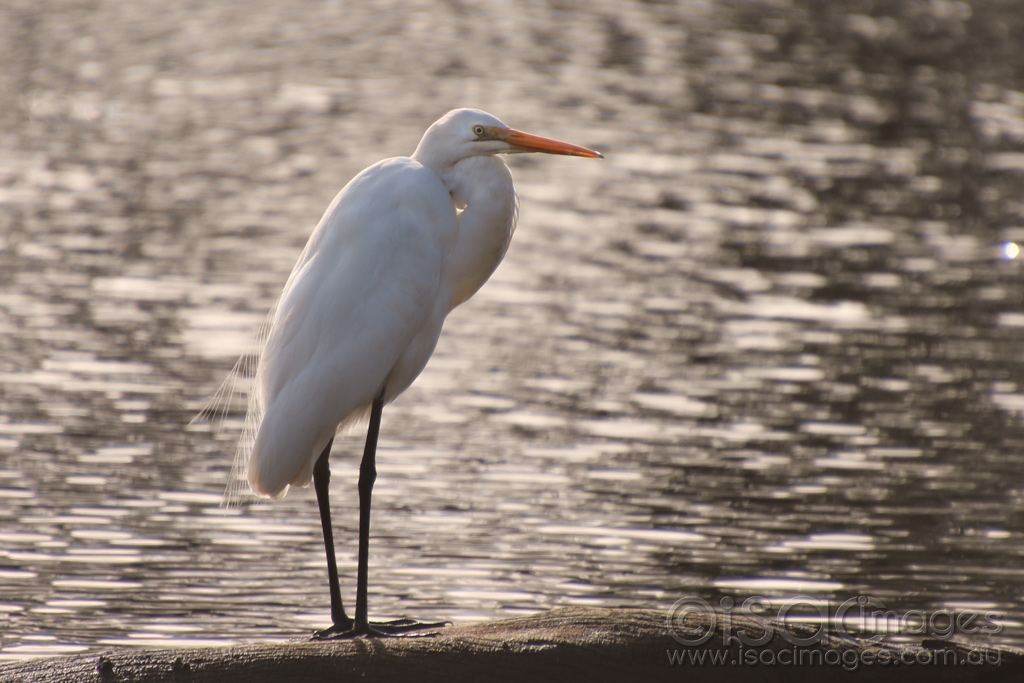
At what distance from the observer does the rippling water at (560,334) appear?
7.07 metres

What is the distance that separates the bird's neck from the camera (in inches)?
213

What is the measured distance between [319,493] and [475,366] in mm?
5096

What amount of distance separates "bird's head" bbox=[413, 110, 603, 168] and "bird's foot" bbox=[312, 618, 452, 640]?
1.74 meters

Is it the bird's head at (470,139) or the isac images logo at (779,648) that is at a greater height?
the bird's head at (470,139)

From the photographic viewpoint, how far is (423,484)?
321 inches

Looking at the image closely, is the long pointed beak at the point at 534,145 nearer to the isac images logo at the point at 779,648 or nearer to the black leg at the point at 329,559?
the black leg at the point at 329,559

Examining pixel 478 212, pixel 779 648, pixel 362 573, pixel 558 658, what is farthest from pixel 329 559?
pixel 779 648

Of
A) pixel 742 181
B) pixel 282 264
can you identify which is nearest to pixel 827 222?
pixel 742 181

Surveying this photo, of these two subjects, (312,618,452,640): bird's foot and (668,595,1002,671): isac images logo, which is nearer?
(668,595,1002,671): isac images logo

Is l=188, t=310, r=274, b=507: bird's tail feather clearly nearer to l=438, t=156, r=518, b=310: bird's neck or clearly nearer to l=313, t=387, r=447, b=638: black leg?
l=313, t=387, r=447, b=638: black leg

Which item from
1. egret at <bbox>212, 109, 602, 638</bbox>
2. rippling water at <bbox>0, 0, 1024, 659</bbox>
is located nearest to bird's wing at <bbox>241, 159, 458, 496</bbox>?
egret at <bbox>212, 109, 602, 638</bbox>

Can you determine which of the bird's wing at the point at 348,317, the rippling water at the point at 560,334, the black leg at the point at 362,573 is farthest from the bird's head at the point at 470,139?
the rippling water at the point at 560,334

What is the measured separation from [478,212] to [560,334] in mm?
5506

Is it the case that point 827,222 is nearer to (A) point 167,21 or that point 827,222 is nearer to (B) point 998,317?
(B) point 998,317
